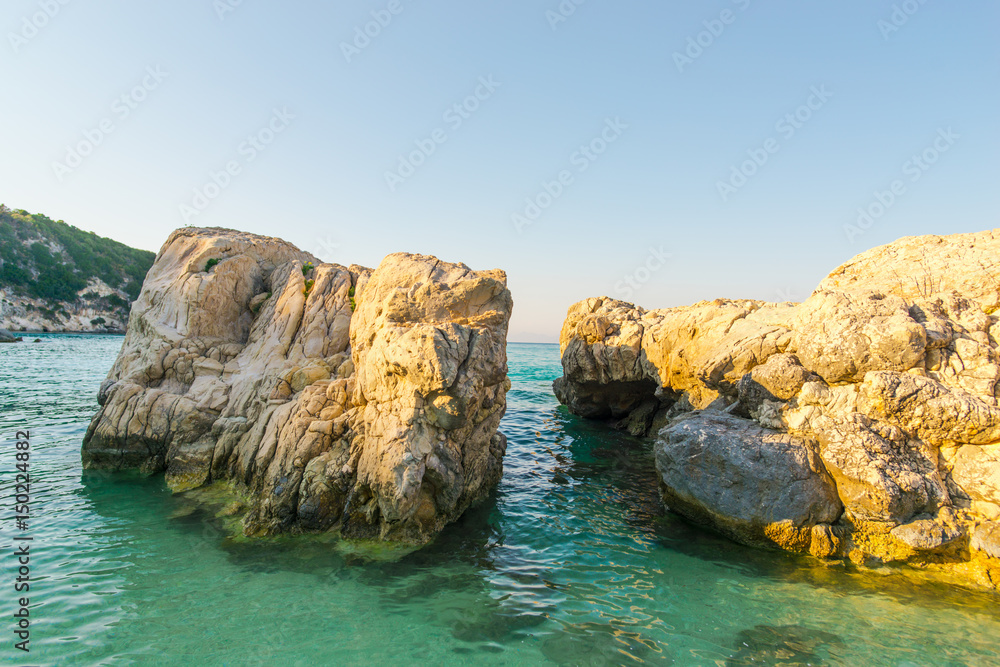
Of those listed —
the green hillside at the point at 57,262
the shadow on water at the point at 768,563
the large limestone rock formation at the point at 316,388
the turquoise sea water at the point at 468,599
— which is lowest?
the turquoise sea water at the point at 468,599

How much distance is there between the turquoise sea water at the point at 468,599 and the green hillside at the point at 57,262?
104655 mm

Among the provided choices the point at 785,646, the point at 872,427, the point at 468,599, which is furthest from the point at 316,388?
the point at 872,427

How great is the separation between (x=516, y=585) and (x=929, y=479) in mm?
8886

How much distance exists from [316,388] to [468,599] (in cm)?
719

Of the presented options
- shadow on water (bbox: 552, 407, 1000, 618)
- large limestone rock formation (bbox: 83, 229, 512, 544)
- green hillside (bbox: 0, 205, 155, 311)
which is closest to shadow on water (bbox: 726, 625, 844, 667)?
shadow on water (bbox: 552, 407, 1000, 618)

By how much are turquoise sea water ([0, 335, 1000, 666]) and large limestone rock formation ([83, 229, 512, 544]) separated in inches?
42.1

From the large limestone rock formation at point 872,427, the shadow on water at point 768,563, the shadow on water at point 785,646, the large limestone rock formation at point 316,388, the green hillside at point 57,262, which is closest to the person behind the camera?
the shadow on water at point 785,646

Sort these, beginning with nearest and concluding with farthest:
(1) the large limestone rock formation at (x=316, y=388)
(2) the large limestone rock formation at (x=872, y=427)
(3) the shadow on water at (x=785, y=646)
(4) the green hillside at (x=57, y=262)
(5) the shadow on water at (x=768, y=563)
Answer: (3) the shadow on water at (x=785, y=646), (5) the shadow on water at (x=768, y=563), (2) the large limestone rock formation at (x=872, y=427), (1) the large limestone rock formation at (x=316, y=388), (4) the green hillside at (x=57, y=262)

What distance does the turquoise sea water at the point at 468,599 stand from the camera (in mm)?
6817

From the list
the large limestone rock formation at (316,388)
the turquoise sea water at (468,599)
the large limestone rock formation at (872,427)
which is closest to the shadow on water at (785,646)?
the turquoise sea water at (468,599)

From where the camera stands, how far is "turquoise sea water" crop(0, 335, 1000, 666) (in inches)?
268

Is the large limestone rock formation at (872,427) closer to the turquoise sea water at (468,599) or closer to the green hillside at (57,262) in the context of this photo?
the turquoise sea water at (468,599)

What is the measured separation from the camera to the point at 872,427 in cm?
985

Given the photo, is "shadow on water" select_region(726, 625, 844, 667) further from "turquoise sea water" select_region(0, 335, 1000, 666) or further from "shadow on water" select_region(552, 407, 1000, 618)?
"shadow on water" select_region(552, 407, 1000, 618)
